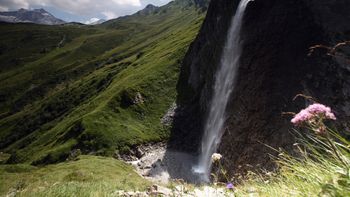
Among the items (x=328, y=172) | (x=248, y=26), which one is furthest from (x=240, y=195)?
(x=248, y=26)

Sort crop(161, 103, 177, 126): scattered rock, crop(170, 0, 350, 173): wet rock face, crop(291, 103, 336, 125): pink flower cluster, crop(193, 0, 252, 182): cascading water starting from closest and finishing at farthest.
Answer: crop(291, 103, 336, 125): pink flower cluster
crop(170, 0, 350, 173): wet rock face
crop(193, 0, 252, 182): cascading water
crop(161, 103, 177, 126): scattered rock

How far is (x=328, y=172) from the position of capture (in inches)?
173

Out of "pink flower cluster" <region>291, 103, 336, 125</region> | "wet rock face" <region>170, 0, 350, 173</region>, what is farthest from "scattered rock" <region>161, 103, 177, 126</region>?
"pink flower cluster" <region>291, 103, 336, 125</region>

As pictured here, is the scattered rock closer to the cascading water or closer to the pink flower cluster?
the cascading water

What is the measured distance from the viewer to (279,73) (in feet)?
140

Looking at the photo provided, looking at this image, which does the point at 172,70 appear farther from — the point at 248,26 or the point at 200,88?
the point at 248,26

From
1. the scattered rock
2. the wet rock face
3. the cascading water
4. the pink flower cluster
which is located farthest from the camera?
the scattered rock

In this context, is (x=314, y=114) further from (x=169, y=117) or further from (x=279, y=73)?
(x=169, y=117)

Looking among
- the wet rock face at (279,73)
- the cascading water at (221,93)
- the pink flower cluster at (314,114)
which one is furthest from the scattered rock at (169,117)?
the pink flower cluster at (314,114)

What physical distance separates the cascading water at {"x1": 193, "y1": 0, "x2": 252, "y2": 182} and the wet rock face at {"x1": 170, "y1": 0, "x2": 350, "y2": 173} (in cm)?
305

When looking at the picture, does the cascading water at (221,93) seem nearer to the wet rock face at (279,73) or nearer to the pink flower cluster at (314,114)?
the wet rock face at (279,73)

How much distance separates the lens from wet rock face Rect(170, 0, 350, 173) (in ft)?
124

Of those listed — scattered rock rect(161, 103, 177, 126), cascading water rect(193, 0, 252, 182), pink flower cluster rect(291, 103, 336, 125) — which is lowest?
scattered rock rect(161, 103, 177, 126)

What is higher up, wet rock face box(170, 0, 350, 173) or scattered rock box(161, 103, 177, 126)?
A: wet rock face box(170, 0, 350, 173)
